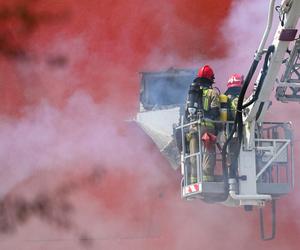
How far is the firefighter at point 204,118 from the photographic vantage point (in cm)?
711

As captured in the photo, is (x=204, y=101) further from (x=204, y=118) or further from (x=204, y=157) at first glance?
(x=204, y=157)

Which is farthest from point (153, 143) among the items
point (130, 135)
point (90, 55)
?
point (90, 55)

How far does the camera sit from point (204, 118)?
7.16 m

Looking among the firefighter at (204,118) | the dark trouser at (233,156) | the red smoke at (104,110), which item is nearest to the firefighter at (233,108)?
the dark trouser at (233,156)

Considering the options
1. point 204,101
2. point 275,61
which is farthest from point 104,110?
point 275,61

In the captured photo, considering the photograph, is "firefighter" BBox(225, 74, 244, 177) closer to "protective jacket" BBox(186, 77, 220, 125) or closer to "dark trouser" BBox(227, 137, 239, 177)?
"dark trouser" BBox(227, 137, 239, 177)

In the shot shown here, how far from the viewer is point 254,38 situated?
375 inches

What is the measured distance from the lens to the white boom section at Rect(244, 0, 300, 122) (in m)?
6.23

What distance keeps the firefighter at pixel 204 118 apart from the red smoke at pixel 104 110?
2.38 m

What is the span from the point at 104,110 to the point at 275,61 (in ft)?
12.1

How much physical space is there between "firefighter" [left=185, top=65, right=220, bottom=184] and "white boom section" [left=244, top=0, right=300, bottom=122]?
0.38 metres

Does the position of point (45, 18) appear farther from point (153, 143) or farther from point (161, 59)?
point (153, 143)

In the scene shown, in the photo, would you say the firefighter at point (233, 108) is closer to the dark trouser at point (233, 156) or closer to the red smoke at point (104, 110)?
the dark trouser at point (233, 156)

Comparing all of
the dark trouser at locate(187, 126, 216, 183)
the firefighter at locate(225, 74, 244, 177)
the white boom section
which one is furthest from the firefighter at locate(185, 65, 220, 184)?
the white boom section
